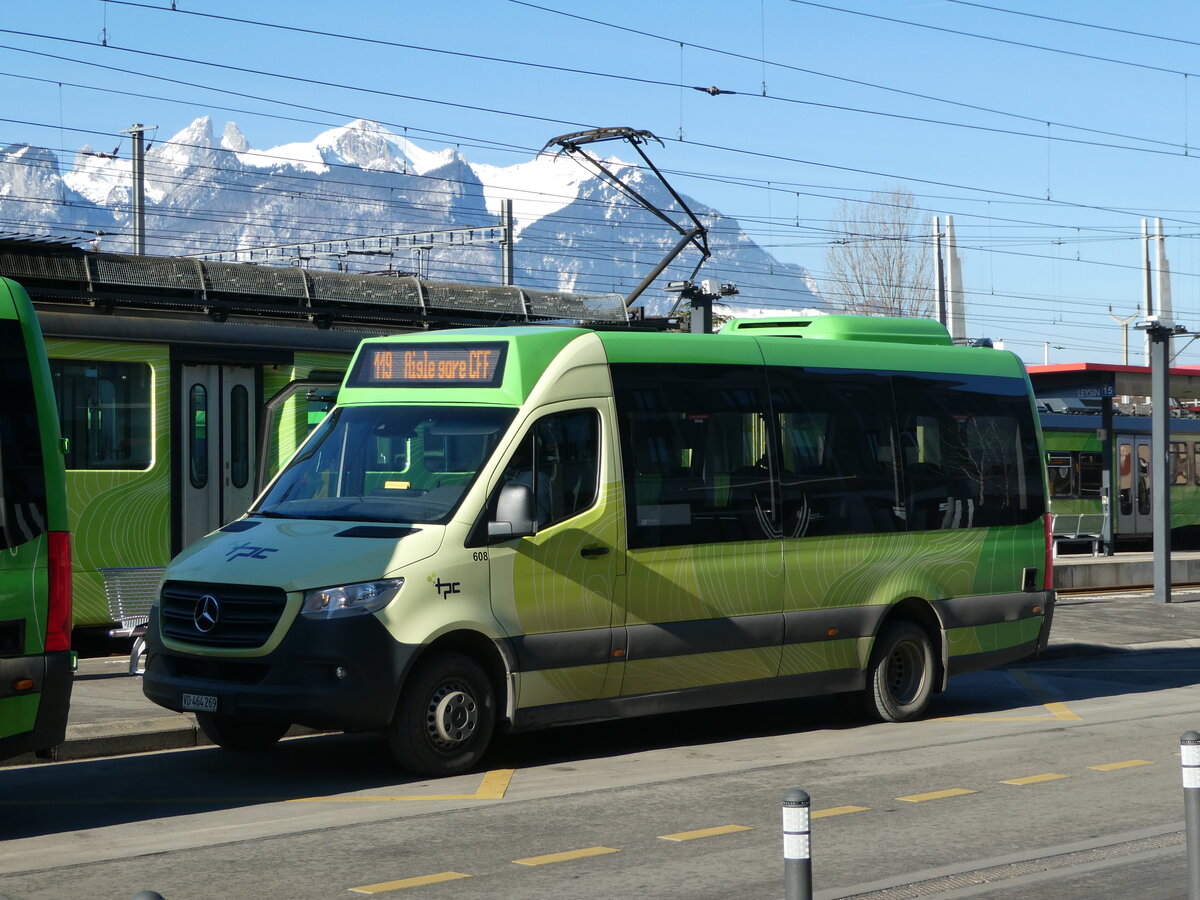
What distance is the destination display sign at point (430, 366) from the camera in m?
10.4

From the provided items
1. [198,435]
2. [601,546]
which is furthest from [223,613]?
[198,435]

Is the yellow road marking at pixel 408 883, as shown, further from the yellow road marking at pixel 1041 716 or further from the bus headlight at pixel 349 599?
the yellow road marking at pixel 1041 716

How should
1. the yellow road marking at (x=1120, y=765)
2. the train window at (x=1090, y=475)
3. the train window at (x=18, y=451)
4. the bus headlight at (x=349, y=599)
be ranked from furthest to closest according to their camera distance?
the train window at (x=1090, y=475), the yellow road marking at (x=1120, y=765), the bus headlight at (x=349, y=599), the train window at (x=18, y=451)

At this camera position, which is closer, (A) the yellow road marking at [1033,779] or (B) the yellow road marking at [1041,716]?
(A) the yellow road marking at [1033,779]

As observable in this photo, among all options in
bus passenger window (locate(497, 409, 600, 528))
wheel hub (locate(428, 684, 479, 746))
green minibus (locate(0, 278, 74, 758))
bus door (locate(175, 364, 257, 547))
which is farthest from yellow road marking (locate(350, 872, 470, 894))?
bus door (locate(175, 364, 257, 547))

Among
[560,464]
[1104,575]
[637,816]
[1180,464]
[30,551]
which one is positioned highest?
[560,464]

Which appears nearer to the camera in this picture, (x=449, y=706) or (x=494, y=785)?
(x=494, y=785)

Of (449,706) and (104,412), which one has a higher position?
(104,412)

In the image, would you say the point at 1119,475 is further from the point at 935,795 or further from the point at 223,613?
the point at 223,613

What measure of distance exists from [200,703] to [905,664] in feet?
18.6

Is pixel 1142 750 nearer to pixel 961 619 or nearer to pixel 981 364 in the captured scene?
pixel 961 619

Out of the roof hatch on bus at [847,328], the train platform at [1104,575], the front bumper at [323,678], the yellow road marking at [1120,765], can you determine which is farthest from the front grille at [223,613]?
the train platform at [1104,575]

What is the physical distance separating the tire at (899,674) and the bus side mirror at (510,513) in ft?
11.9

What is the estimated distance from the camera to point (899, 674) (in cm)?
1266
